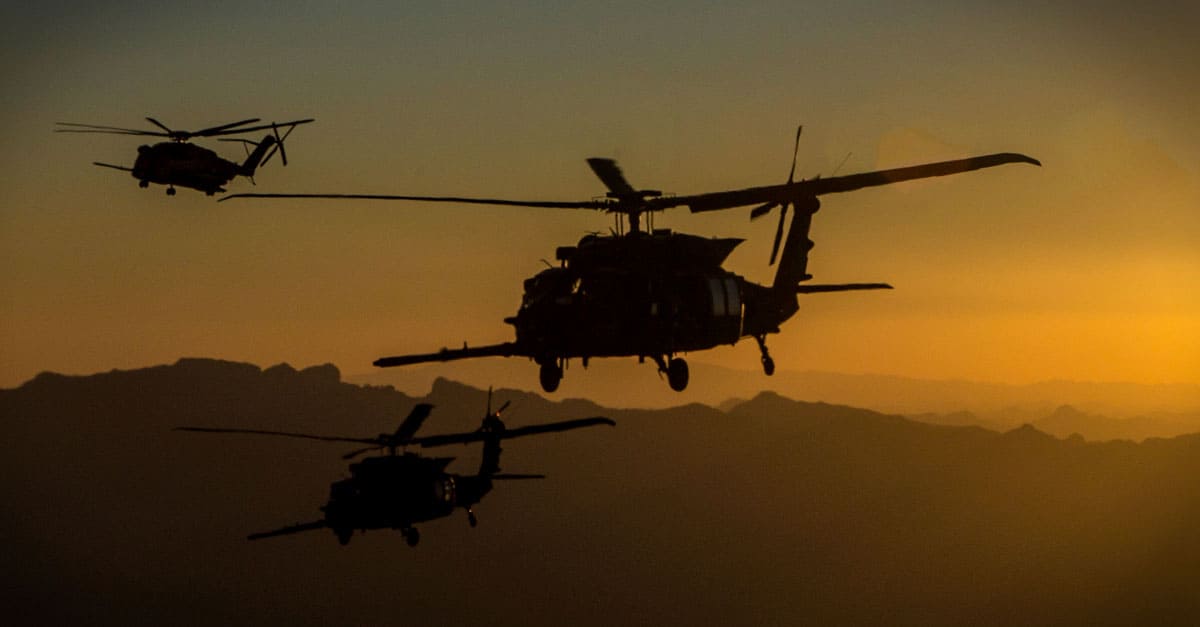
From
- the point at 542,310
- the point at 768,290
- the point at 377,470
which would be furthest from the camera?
the point at 377,470

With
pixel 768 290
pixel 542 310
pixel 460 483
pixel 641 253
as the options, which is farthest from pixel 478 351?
pixel 460 483

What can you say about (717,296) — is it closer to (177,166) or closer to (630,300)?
(630,300)

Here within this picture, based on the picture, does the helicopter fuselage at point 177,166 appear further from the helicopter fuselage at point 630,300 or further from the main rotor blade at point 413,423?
the helicopter fuselage at point 630,300

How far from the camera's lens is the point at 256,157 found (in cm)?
7538

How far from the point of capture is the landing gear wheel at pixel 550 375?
50188 mm

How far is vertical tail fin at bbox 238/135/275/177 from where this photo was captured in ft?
245

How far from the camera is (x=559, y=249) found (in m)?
51.6

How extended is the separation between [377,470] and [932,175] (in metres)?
26.3

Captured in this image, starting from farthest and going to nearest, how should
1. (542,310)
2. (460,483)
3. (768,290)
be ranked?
(460,483), (768,290), (542,310)

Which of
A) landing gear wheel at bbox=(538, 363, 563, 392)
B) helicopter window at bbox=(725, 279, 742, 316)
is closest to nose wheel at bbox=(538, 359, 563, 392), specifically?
landing gear wheel at bbox=(538, 363, 563, 392)

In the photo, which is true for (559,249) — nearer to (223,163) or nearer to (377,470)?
(377,470)

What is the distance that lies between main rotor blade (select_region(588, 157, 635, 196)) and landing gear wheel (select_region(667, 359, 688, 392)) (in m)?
5.99

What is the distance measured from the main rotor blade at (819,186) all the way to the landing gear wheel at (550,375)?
21.7 feet

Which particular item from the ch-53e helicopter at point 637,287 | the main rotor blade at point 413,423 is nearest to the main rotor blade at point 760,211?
the ch-53e helicopter at point 637,287
